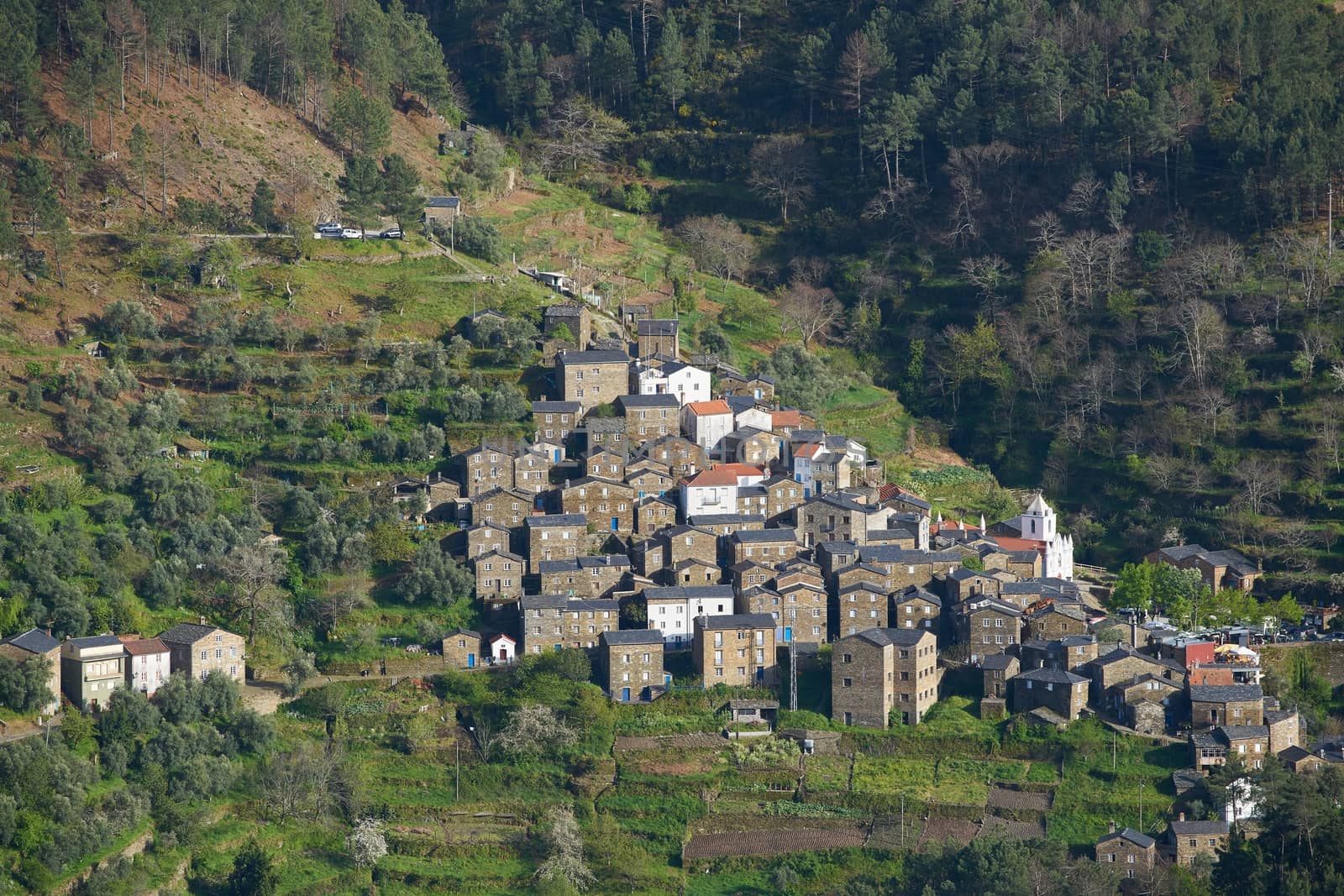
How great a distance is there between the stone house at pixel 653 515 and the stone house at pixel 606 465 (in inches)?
68.4

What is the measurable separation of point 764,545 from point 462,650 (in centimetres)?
1199

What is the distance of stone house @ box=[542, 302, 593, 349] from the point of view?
97188mm

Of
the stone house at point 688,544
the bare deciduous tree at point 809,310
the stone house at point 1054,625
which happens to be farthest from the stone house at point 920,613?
the bare deciduous tree at point 809,310

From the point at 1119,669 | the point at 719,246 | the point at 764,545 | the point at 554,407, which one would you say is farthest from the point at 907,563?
the point at 719,246

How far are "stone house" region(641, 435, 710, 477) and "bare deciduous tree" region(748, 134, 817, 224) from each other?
2830 cm

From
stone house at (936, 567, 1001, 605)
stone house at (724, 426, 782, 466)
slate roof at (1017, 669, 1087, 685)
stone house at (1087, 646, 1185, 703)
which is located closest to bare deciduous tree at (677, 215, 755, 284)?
stone house at (724, 426, 782, 466)

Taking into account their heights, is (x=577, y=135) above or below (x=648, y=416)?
above

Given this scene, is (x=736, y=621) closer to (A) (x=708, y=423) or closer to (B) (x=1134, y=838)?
(A) (x=708, y=423)

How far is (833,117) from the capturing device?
121688 mm

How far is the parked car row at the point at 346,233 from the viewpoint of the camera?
103438 mm

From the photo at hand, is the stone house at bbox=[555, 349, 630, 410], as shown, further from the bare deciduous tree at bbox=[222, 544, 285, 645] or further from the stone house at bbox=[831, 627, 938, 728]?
the stone house at bbox=[831, 627, 938, 728]

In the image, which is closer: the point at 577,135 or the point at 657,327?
the point at 657,327

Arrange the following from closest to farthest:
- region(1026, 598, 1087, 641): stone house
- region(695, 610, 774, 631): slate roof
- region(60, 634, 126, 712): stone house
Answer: region(60, 634, 126, 712): stone house
region(695, 610, 774, 631): slate roof
region(1026, 598, 1087, 641): stone house

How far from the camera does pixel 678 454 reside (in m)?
91.5
